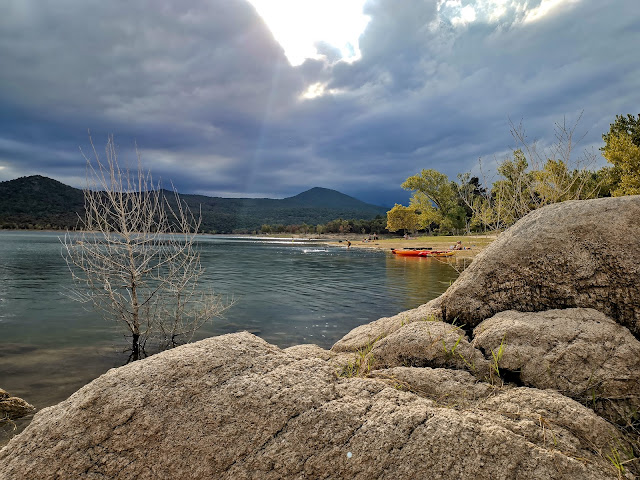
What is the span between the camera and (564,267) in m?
4.04

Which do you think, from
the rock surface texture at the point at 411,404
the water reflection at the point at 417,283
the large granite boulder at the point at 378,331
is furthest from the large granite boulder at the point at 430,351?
the water reflection at the point at 417,283

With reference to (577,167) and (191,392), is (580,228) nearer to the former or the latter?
(191,392)

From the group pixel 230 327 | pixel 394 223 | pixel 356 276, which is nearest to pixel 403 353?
pixel 230 327

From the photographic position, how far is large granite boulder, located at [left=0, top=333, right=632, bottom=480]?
8.18 feet

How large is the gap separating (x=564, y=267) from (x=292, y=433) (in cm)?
333

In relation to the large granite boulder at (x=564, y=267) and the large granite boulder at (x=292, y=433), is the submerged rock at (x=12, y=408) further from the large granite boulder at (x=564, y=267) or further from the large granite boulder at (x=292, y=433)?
the large granite boulder at (x=564, y=267)

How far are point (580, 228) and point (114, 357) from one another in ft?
36.6

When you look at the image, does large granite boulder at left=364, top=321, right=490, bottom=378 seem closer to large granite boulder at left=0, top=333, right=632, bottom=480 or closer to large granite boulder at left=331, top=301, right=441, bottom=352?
large granite boulder at left=0, top=333, right=632, bottom=480

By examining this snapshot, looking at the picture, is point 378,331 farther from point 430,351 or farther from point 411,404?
point 411,404

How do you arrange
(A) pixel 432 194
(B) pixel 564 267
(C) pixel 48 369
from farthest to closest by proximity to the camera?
(A) pixel 432 194 < (C) pixel 48 369 < (B) pixel 564 267

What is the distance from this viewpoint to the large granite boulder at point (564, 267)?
12.6 feet

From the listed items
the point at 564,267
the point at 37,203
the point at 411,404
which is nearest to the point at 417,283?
the point at 564,267

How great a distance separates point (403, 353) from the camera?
3.91 metres

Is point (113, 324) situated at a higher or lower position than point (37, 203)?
lower
